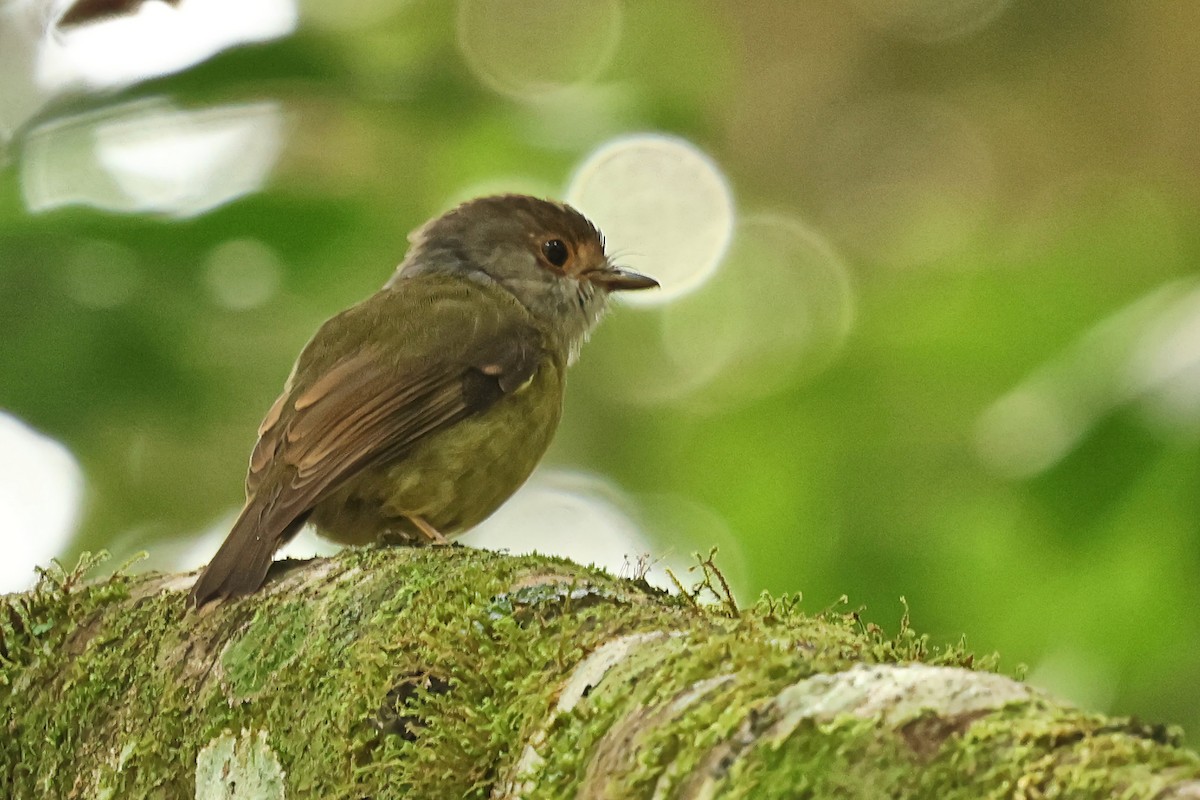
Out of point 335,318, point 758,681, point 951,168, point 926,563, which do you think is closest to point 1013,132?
point 951,168

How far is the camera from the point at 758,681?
51.6 inches

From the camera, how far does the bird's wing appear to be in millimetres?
3240

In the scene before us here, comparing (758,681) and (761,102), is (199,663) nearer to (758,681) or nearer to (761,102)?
(758,681)

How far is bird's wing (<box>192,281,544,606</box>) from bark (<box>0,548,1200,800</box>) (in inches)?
20.8

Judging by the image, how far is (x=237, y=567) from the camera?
7.77 feet

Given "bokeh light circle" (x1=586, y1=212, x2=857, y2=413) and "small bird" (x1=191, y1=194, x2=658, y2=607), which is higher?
"bokeh light circle" (x1=586, y1=212, x2=857, y2=413)

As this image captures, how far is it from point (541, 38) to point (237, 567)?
4978 millimetres

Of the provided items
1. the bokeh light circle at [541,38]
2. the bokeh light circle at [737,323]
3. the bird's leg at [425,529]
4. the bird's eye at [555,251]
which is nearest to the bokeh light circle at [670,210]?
the bokeh light circle at [737,323]

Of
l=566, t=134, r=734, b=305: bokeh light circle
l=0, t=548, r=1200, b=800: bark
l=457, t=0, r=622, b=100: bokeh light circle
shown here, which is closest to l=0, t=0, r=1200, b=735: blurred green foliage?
l=457, t=0, r=622, b=100: bokeh light circle

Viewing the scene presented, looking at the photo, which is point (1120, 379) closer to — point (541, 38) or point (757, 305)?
point (757, 305)

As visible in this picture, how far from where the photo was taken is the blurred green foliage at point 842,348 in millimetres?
2061

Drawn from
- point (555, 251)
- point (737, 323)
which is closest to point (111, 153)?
point (555, 251)

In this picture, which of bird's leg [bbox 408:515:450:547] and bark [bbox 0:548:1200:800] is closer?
bark [bbox 0:548:1200:800]

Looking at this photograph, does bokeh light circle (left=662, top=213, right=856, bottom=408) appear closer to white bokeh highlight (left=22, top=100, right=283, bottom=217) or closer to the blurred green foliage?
the blurred green foliage
